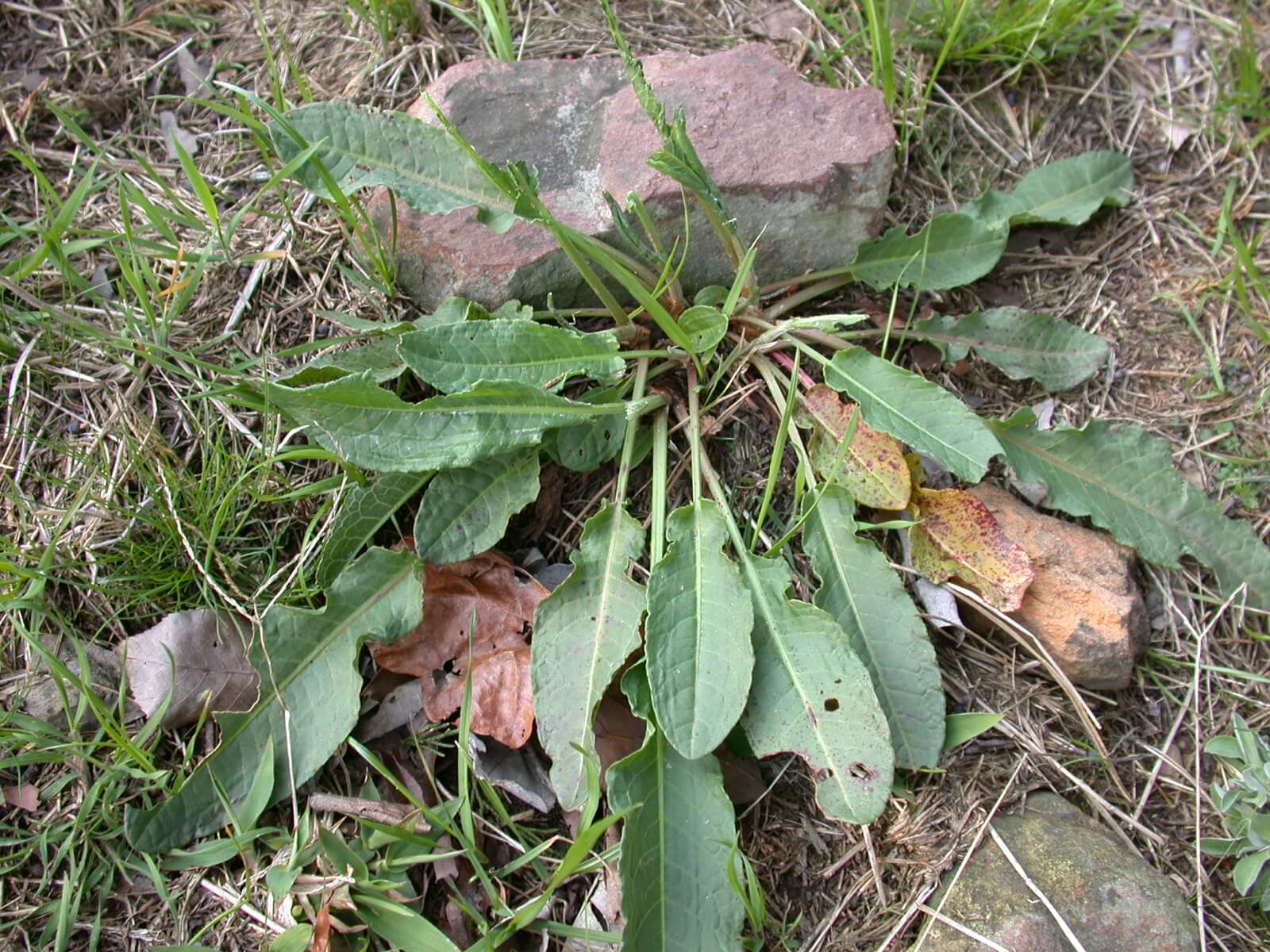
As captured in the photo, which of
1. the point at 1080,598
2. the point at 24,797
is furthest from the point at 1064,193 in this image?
the point at 24,797

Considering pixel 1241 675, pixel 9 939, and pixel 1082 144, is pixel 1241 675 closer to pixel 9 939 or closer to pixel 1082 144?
pixel 1082 144

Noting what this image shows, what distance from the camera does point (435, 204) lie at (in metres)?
2.10

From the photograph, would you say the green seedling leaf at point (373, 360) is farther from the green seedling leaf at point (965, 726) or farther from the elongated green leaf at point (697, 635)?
the green seedling leaf at point (965, 726)

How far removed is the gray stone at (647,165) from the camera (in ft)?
7.29

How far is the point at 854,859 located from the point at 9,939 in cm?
167

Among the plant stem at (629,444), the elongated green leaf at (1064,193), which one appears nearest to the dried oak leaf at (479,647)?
the plant stem at (629,444)

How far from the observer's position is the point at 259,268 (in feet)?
7.73

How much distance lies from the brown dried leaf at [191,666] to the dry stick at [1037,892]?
5.10 ft

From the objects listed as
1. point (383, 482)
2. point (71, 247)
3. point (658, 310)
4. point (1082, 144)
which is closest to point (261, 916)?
point (383, 482)

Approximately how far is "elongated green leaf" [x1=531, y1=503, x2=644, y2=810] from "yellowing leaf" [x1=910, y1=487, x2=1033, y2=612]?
64 centimetres

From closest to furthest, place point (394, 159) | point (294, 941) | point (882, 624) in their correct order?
point (294, 941)
point (882, 624)
point (394, 159)

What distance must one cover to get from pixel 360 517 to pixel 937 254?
1515 mm

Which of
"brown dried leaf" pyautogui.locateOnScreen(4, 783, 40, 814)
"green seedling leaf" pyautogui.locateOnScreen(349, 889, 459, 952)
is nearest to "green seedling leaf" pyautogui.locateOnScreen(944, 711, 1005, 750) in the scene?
"green seedling leaf" pyautogui.locateOnScreen(349, 889, 459, 952)

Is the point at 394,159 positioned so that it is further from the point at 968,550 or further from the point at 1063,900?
the point at 1063,900
